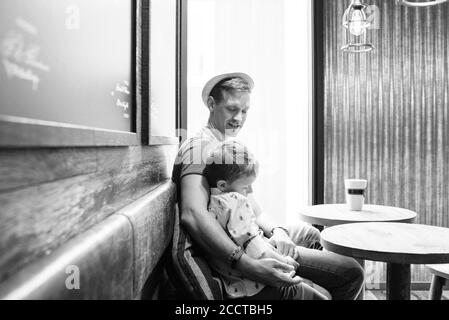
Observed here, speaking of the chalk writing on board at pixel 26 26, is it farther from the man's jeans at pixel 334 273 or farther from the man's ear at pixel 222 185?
the man's jeans at pixel 334 273

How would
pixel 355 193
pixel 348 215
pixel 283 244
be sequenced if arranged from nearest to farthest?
pixel 283 244 → pixel 348 215 → pixel 355 193

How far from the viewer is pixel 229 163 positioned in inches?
60.1

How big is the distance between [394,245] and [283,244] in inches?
17.8

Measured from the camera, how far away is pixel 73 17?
85 cm

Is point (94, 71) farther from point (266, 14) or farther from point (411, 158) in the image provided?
point (411, 158)

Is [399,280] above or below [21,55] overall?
below

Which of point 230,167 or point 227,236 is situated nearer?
point 227,236

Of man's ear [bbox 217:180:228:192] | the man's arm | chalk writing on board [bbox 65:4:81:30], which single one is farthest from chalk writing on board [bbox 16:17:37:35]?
man's ear [bbox 217:180:228:192]

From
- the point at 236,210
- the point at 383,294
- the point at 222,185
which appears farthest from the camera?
the point at 383,294

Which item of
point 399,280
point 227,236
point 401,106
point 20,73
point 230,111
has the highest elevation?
point 401,106

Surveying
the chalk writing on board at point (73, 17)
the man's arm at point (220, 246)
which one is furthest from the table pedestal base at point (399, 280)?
the chalk writing on board at point (73, 17)

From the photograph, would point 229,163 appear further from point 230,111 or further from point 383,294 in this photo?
point 383,294

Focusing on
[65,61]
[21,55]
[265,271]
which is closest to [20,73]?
[21,55]
